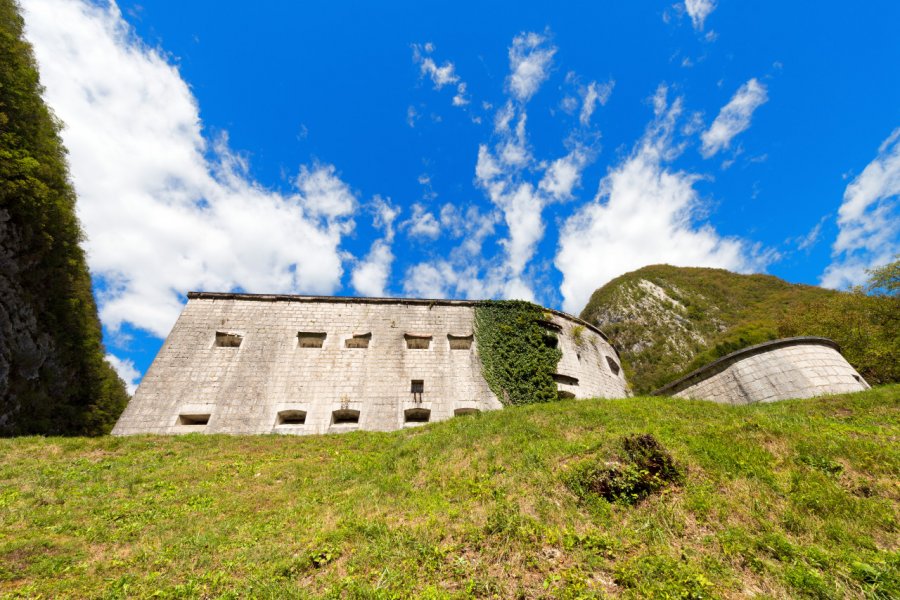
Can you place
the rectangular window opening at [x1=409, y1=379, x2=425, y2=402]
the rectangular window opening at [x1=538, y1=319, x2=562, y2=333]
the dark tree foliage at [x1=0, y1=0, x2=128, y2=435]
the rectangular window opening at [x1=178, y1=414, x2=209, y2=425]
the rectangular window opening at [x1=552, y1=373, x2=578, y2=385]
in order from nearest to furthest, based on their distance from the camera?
the rectangular window opening at [x1=178, y1=414, x2=209, y2=425], the dark tree foliage at [x1=0, y1=0, x2=128, y2=435], the rectangular window opening at [x1=409, y1=379, x2=425, y2=402], the rectangular window opening at [x1=552, y1=373, x2=578, y2=385], the rectangular window opening at [x1=538, y1=319, x2=562, y2=333]

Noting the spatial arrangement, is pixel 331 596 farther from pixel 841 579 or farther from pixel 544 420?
pixel 544 420

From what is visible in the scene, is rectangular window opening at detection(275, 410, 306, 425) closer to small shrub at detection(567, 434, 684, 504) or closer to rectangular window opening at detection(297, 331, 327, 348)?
rectangular window opening at detection(297, 331, 327, 348)

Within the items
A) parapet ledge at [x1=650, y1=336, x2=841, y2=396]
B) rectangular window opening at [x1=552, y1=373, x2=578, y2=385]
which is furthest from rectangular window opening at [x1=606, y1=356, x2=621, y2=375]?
rectangular window opening at [x1=552, y1=373, x2=578, y2=385]

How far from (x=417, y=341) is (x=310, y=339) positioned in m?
5.38

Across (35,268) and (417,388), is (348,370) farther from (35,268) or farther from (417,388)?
(35,268)

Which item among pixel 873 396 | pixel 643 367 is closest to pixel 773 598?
pixel 873 396

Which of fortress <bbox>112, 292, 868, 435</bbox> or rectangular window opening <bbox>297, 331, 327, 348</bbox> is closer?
fortress <bbox>112, 292, 868, 435</bbox>

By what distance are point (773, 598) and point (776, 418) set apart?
638 cm

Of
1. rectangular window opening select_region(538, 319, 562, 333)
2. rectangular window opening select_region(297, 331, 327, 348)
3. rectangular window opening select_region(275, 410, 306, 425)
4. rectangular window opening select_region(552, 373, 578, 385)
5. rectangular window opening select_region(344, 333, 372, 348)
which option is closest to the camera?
rectangular window opening select_region(275, 410, 306, 425)

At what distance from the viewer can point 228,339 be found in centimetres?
1691

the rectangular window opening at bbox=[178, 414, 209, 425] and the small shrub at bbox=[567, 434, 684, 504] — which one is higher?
the rectangular window opening at bbox=[178, 414, 209, 425]

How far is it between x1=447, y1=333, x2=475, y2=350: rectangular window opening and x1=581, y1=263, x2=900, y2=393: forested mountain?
19374 mm

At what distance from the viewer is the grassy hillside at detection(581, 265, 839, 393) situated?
50062 mm

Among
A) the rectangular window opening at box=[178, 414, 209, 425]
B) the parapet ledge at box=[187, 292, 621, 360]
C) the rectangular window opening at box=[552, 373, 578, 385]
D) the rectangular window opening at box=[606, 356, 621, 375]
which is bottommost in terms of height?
the rectangular window opening at box=[178, 414, 209, 425]
